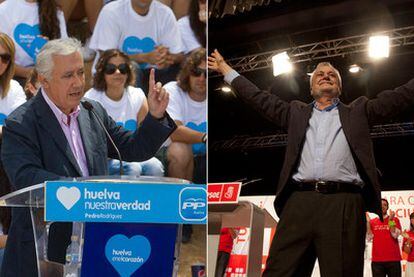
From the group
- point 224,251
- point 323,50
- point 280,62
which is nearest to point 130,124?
point 224,251

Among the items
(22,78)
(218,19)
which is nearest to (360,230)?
(22,78)

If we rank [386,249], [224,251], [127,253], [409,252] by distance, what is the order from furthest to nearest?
[409,252], [386,249], [224,251], [127,253]

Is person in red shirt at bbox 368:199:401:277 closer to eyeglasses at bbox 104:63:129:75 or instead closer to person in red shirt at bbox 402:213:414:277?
person in red shirt at bbox 402:213:414:277

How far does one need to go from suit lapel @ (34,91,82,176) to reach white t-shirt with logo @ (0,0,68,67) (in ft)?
0.75

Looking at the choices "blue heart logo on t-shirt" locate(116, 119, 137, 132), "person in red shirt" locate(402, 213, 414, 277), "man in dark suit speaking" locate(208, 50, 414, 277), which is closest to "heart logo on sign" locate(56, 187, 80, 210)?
"blue heart logo on t-shirt" locate(116, 119, 137, 132)

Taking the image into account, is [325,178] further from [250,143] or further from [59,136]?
[250,143]

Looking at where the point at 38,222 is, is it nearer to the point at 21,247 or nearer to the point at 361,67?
the point at 21,247

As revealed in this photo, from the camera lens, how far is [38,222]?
2.53 m

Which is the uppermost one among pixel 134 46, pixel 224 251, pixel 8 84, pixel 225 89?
pixel 225 89

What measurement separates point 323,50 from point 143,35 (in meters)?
6.14

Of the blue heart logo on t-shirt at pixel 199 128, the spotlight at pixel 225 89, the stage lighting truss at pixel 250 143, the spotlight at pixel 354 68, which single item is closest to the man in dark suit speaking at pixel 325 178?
the blue heart logo on t-shirt at pixel 199 128

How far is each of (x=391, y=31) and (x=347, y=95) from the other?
1.98 meters

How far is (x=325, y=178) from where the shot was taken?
135 inches

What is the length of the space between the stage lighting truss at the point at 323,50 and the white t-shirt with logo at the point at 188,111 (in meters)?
5.85
